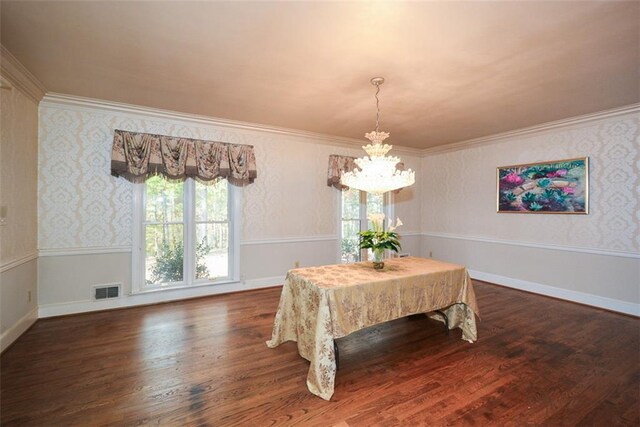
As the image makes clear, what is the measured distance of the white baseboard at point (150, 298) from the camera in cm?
339

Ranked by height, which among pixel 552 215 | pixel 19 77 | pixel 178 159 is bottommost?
pixel 552 215

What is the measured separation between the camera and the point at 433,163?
615 cm

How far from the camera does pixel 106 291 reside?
A: 362cm

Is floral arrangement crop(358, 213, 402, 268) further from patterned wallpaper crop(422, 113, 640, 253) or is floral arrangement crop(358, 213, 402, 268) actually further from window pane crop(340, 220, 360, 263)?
patterned wallpaper crop(422, 113, 640, 253)

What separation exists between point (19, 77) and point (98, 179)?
1.23m

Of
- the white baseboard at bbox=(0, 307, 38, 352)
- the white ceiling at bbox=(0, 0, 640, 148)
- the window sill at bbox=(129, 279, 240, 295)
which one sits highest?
the white ceiling at bbox=(0, 0, 640, 148)

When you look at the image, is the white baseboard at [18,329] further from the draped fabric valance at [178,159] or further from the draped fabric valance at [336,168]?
the draped fabric valance at [336,168]

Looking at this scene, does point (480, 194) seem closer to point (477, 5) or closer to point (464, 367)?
point (464, 367)

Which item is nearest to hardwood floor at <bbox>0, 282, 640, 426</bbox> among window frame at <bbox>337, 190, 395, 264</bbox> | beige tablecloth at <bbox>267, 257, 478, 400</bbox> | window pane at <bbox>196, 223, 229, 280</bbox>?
beige tablecloth at <bbox>267, 257, 478, 400</bbox>

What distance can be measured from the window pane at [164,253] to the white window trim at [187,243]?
0.07 meters

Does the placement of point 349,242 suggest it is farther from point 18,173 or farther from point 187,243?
point 18,173

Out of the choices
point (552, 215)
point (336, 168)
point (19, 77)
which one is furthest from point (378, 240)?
point (19, 77)

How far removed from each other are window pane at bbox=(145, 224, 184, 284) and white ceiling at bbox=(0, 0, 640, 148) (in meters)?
1.66

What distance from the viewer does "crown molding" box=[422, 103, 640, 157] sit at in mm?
3623
